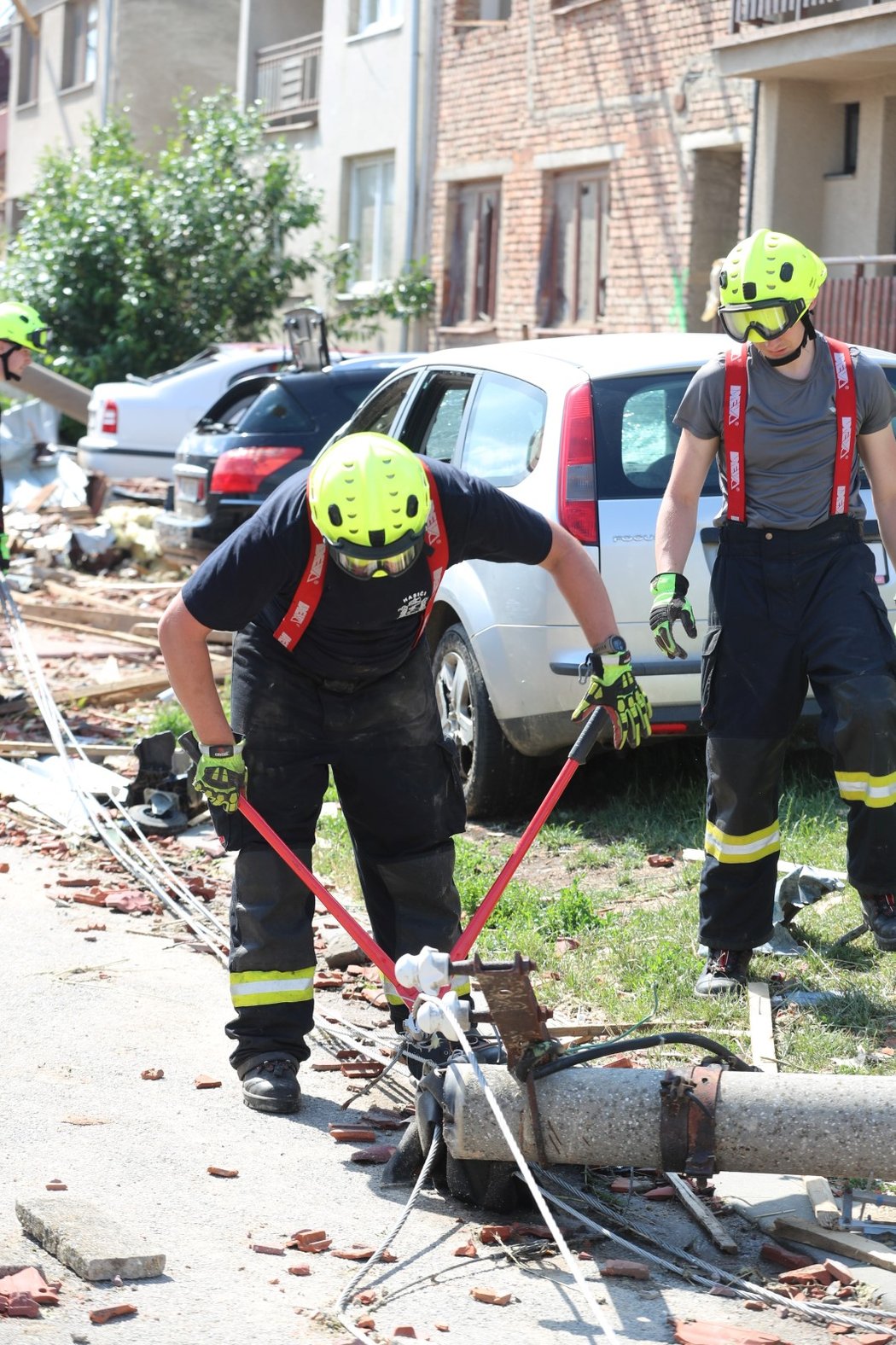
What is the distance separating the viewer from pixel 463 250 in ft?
69.8

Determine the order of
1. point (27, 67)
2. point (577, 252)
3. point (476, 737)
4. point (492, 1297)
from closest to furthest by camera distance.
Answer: point (492, 1297), point (476, 737), point (577, 252), point (27, 67)

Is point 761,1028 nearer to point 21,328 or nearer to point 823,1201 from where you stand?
point 823,1201

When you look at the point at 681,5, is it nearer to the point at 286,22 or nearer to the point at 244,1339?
the point at 286,22

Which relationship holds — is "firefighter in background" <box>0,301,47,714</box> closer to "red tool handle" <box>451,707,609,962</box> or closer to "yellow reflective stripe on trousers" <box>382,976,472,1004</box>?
"yellow reflective stripe on trousers" <box>382,976,472,1004</box>

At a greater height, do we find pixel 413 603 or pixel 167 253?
pixel 167 253

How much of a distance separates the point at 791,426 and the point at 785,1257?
2349 mm

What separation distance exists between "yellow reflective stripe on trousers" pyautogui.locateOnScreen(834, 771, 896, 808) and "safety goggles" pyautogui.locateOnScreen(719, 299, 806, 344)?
1266mm

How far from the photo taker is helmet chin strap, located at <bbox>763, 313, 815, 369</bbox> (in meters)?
4.90

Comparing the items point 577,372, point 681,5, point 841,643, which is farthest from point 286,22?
point 841,643

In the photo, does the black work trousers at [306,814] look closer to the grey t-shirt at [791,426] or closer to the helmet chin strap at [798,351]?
the grey t-shirt at [791,426]

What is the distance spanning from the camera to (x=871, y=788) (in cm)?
489

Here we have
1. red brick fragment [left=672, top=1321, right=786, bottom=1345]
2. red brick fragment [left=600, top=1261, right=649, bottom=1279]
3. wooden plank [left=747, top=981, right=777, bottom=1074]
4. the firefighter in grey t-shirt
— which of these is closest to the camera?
red brick fragment [left=672, top=1321, right=786, bottom=1345]

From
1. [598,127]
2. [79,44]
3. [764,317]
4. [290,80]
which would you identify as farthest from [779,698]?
[79,44]

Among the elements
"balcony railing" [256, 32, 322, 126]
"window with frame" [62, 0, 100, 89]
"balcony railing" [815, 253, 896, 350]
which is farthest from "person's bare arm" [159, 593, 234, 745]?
"window with frame" [62, 0, 100, 89]
